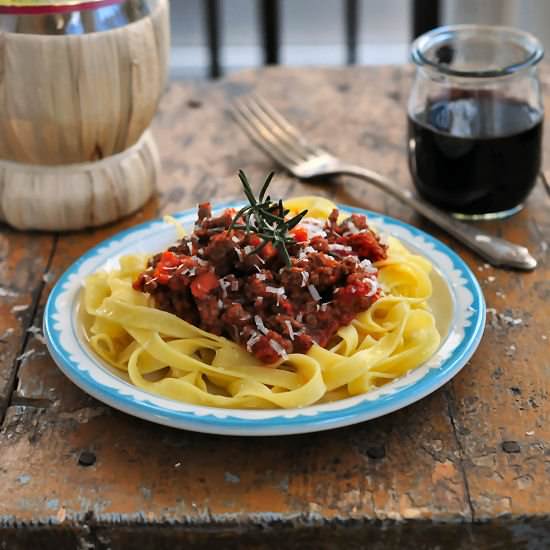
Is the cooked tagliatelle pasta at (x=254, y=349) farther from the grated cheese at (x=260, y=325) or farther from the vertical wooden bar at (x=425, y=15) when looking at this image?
the vertical wooden bar at (x=425, y=15)

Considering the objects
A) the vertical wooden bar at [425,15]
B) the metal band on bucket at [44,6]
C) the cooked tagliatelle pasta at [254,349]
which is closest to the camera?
the cooked tagliatelle pasta at [254,349]

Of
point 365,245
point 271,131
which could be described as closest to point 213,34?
point 271,131

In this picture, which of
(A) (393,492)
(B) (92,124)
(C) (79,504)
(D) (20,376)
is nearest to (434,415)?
(A) (393,492)

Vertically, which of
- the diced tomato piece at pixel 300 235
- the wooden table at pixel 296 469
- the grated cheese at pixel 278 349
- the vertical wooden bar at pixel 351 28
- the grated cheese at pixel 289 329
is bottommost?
the vertical wooden bar at pixel 351 28

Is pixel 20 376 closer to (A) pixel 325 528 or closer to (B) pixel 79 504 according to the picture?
(B) pixel 79 504

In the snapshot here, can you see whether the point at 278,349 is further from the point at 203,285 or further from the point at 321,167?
the point at 321,167

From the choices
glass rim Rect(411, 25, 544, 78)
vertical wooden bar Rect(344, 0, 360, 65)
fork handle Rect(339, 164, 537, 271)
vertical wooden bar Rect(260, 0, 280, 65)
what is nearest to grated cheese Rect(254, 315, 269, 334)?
fork handle Rect(339, 164, 537, 271)

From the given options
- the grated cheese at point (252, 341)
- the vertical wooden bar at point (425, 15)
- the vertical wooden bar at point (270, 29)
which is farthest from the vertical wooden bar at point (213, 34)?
the grated cheese at point (252, 341)
